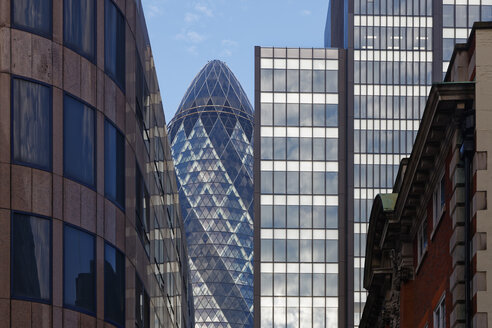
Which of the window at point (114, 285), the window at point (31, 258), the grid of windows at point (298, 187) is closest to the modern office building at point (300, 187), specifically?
the grid of windows at point (298, 187)

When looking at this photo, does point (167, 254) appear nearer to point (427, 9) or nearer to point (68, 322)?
point (68, 322)

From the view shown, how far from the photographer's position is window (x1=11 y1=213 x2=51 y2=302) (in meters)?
34.4

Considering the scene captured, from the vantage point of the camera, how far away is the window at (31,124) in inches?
1400

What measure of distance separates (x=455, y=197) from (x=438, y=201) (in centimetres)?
395

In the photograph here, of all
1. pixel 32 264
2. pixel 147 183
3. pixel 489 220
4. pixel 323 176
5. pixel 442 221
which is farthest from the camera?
pixel 323 176

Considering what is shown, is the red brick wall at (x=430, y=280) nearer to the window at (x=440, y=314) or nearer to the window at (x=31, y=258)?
the window at (x=440, y=314)

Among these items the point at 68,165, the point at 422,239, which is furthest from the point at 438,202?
the point at 68,165

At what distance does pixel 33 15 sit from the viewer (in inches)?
1443

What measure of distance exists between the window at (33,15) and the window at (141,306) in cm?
1177

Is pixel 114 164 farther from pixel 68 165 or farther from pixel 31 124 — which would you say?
pixel 31 124

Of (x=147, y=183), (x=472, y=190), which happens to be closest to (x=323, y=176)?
(x=147, y=183)

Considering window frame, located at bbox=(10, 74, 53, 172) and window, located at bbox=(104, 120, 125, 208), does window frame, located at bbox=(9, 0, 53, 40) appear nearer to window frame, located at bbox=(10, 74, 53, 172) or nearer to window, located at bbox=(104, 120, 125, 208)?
window frame, located at bbox=(10, 74, 53, 172)

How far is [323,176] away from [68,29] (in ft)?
303

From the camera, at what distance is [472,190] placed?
27469 mm
